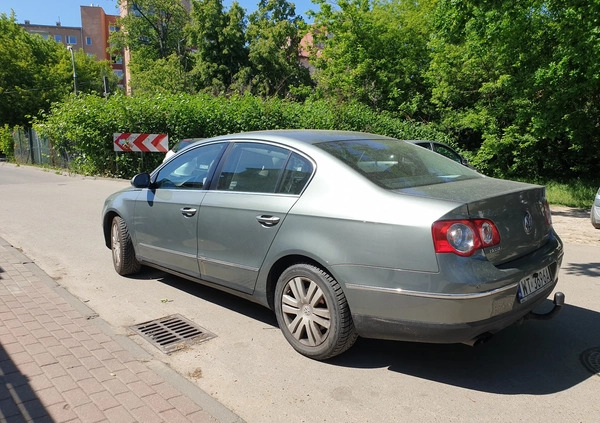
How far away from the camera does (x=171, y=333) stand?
13.9 ft

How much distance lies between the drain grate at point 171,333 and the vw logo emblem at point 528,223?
260cm

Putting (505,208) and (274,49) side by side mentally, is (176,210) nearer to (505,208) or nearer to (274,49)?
(505,208)

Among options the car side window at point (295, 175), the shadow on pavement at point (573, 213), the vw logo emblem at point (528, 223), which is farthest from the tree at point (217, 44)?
the vw logo emblem at point (528, 223)

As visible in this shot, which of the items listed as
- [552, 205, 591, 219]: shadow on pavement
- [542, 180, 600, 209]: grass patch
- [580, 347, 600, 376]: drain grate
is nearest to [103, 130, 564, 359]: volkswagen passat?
[580, 347, 600, 376]: drain grate

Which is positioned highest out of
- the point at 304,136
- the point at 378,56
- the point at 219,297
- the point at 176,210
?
the point at 378,56

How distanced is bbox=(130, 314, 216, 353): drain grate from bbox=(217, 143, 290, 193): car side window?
127 centimetres

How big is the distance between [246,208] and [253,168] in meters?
0.39

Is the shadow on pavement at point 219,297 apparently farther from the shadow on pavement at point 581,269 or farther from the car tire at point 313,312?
the shadow on pavement at point 581,269

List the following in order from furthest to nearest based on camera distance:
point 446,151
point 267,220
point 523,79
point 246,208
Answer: point 523,79 < point 446,151 < point 246,208 < point 267,220

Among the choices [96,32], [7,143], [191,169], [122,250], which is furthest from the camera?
[96,32]

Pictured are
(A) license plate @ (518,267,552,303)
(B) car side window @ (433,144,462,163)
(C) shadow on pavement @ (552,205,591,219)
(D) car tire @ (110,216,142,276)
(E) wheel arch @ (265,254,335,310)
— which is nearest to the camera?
(A) license plate @ (518,267,552,303)

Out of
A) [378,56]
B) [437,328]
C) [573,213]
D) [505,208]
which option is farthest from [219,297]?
[378,56]

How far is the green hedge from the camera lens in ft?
54.9

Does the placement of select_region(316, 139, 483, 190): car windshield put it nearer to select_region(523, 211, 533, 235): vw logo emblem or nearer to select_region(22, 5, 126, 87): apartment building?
select_region(523, 211, 533, 235): vw logo emblem
